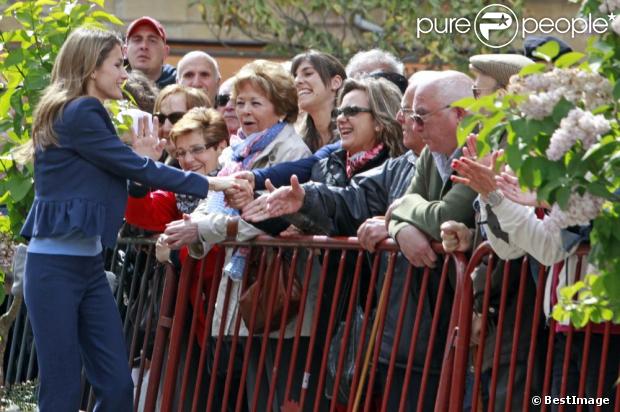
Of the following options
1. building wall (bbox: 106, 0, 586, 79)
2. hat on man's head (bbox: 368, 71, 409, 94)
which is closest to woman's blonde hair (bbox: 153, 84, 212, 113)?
hat on man's head (bbox: 368, 71, 409, 94)

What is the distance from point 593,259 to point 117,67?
3387mm

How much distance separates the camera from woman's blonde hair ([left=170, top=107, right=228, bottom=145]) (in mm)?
8578

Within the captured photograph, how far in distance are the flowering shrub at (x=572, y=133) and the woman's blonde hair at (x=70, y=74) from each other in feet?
10.0

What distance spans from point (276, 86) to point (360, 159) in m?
0.87

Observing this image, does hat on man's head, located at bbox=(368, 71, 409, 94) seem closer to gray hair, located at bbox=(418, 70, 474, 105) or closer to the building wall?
gray hair, located at bbox=(418, 70, 474, 105)

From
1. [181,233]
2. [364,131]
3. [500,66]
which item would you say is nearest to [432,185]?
[500,66]

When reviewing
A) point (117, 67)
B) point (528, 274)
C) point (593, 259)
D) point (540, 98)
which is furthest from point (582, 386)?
point (117, 67)

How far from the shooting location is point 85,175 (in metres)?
7.43

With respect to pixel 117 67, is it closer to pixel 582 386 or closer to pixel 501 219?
pixel 501 219

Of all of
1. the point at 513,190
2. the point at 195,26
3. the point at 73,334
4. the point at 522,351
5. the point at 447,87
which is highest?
the point at 195,26

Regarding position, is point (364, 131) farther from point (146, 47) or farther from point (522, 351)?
point (146, 47)

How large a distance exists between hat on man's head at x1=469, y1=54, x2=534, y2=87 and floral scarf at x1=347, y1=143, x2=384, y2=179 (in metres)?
0.98

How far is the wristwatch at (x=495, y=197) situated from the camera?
6.16 metres

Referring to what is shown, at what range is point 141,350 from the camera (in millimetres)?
8797
